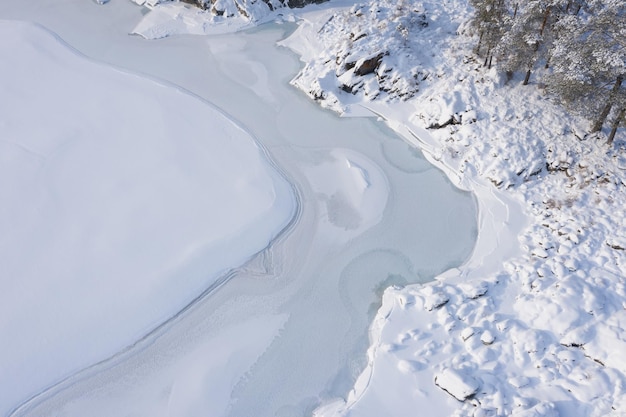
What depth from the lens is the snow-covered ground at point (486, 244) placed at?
46.8 feet

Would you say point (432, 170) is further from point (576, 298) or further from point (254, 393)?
point (254, 393)

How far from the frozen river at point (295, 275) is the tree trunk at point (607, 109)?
6.53m

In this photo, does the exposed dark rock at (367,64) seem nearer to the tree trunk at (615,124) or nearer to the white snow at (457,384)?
the tree trunk at (615,124)

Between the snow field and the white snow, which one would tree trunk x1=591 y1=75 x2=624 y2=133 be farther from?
the white snow

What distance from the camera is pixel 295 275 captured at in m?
18.2

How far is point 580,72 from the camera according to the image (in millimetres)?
18391

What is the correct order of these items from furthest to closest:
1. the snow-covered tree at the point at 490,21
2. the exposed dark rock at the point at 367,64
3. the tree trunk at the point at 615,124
Result: the exposed dark rock at the point at 367,64, the snow-covered tree at the point at 490,21, the tree trunk at the point at 615,124

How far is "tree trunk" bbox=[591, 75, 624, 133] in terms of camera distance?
60.9 ft

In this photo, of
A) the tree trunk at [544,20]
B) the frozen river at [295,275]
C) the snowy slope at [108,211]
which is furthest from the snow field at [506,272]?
the snowy slope at [108,211]

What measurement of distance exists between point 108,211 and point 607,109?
22025mm

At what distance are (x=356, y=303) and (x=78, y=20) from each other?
96.9 feet

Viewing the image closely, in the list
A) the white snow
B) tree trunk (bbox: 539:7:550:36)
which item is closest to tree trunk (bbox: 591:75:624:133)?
tree trunk (bbox: 539:7:550:36)

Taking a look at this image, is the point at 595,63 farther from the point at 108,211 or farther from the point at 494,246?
the point at 108,211

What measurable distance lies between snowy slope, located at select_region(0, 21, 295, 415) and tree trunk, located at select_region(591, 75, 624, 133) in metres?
14.2
